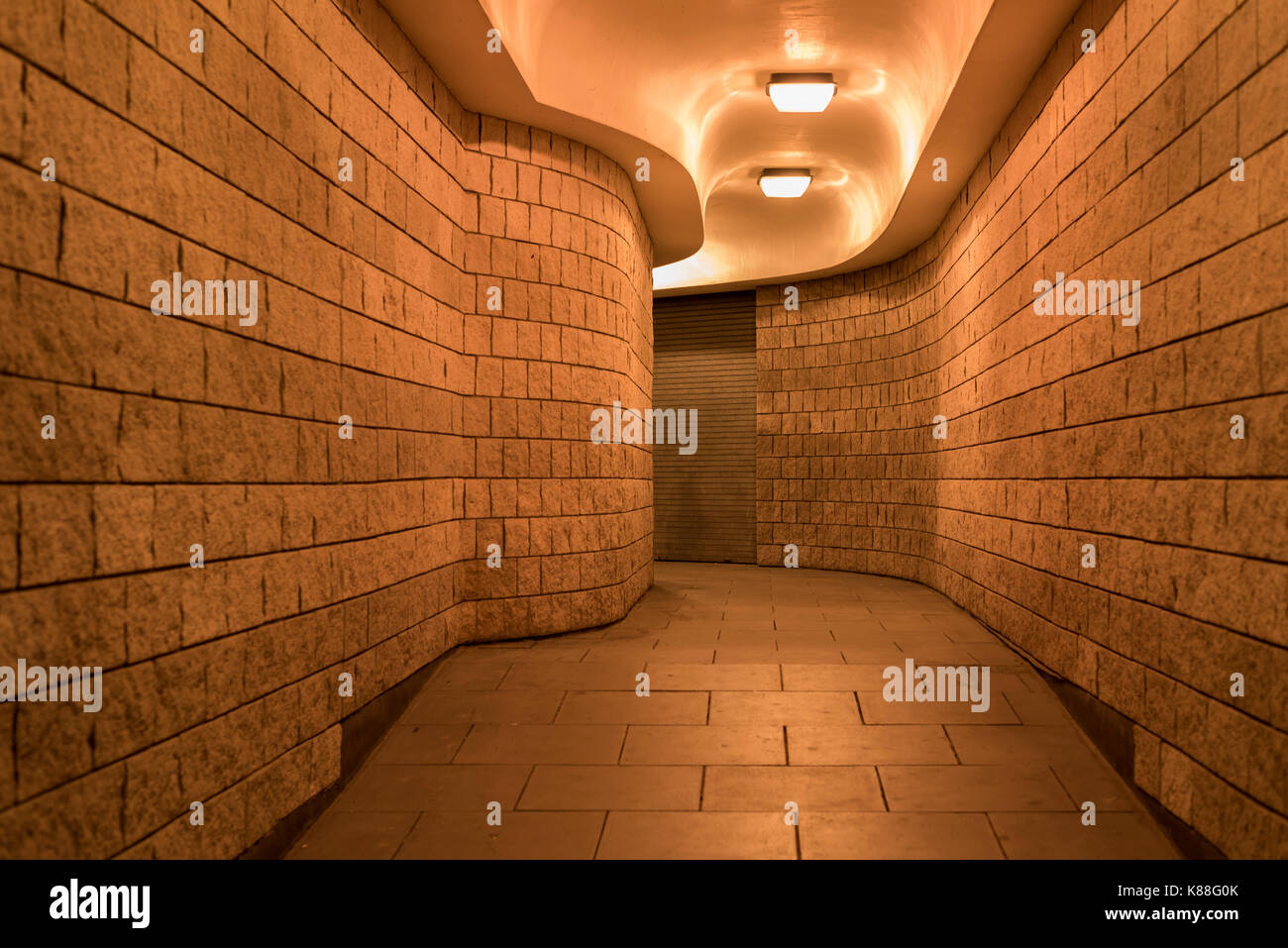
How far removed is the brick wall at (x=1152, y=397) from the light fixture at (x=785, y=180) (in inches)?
85.2

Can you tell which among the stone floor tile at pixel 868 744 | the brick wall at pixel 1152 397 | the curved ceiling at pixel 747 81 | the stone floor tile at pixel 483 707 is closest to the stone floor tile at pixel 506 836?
the stone floor tile at pixel 483 707

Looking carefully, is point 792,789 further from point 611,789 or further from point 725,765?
point 611,789

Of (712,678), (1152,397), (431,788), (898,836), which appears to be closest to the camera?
(898,836)

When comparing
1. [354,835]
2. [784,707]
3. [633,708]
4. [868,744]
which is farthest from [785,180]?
[354,835]

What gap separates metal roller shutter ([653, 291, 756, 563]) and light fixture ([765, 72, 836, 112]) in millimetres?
4509

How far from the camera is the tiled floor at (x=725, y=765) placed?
3.17m

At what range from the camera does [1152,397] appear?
3.52m

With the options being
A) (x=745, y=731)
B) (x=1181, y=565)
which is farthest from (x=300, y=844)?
(x=1181, y=565)

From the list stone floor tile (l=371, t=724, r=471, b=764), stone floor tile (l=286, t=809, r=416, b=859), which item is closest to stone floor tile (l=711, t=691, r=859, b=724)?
stone floor tile (l=371, t=724, r=471, b=764)

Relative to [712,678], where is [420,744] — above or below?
below

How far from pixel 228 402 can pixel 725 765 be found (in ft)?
9.03

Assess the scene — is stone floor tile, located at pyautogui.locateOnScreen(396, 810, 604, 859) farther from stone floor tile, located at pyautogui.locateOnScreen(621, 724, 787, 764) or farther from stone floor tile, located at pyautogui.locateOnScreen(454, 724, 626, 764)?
stone floor tile, located at pyautogui.locateOnScreen(621, 724, 787, 764)

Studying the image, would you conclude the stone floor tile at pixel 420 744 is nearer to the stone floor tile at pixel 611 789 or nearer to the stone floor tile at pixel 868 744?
the stone floor tile at pixel 611 789

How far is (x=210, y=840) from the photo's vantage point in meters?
2.75
